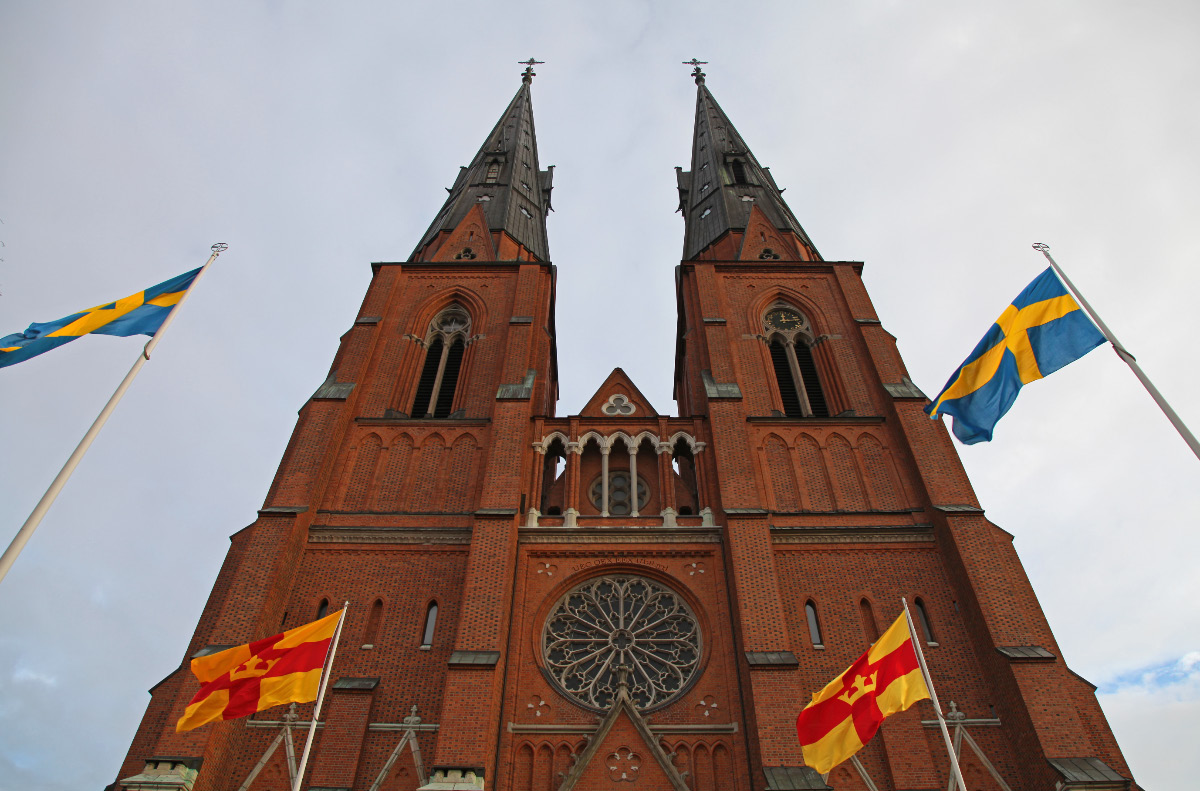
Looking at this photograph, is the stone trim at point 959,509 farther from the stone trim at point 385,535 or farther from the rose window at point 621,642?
the stone trim at point 385,535

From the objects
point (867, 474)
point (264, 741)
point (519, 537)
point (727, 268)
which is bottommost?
point (264, 741)

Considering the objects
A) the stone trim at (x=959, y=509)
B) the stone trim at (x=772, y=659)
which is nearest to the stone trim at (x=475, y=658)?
the stone trim at (x=772, y=659)

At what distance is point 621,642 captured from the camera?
1598 cm

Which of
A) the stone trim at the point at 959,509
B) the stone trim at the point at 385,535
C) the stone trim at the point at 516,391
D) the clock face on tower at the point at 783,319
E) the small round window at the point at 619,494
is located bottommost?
the stone trim at the point at 385,535

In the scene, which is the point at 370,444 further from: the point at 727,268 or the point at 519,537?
the point at 727,268

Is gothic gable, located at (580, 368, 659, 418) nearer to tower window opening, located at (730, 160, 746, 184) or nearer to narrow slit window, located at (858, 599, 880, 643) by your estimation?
narrow slit window, located at (858, 599, 880, 643)

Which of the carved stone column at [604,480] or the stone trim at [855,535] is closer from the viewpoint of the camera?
the stone trim at [855,535]

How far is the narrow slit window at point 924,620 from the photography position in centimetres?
1546

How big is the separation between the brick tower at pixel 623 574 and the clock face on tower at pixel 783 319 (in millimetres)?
112

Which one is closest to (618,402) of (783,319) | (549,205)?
(783,319)

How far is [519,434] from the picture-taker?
62.0 feet

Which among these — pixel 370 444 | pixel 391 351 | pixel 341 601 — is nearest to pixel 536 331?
pixel 391 351

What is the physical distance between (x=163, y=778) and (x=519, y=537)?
7.65 m

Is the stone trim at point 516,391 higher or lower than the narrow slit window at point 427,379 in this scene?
lower
